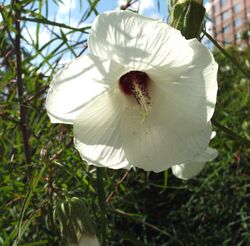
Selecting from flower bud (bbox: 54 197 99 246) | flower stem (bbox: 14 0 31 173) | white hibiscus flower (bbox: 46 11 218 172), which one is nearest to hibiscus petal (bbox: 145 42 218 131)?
white hibiscus flower (bbox: 46 11 218 172)

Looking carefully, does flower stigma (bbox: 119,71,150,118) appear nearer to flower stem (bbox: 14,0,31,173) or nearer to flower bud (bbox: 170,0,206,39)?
flower bud (bbox: 170,0,206,39)

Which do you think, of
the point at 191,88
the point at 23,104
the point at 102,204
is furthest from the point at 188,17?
the point at 23,104

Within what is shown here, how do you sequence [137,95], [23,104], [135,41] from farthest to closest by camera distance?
[23,104] → [137,95] → [135,41]

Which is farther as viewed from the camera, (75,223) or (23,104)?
(23,104)

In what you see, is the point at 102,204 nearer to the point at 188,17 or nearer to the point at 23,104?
the point at 188,17

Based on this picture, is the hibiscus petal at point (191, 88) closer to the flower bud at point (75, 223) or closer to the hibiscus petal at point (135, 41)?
the hibiscus petal at point (135, 41)

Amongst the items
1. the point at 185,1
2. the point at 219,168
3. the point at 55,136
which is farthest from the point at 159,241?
the point at 185,1

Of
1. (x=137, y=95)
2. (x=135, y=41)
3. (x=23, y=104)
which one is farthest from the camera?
(x=23, y=104)

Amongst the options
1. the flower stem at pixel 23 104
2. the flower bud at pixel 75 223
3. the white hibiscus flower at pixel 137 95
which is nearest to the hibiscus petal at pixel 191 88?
the white hibiscus flower at pixel 137 95
